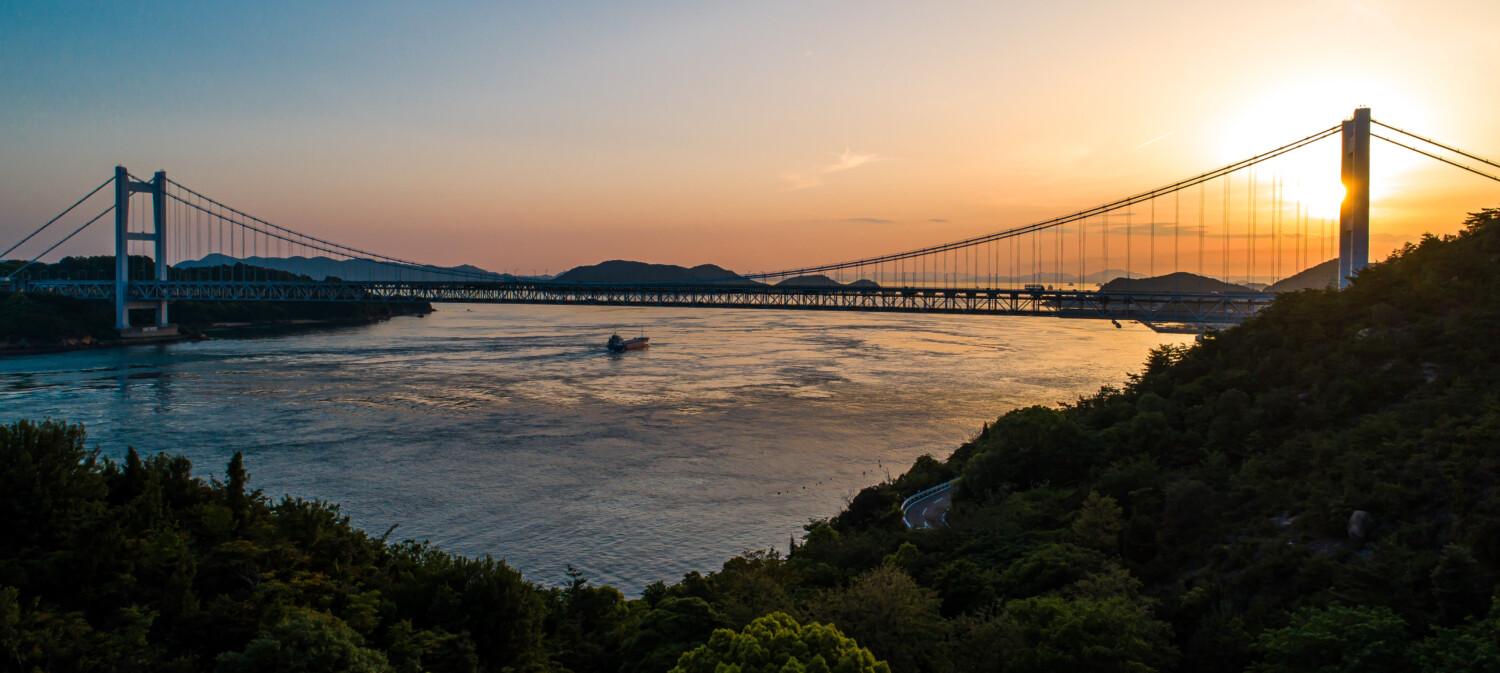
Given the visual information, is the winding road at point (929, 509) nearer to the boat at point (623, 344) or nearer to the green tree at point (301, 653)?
the green tree at point (301, 653)

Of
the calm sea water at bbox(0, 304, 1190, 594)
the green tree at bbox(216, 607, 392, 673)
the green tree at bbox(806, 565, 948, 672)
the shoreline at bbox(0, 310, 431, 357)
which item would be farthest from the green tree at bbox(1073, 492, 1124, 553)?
the shoreline at bbox(0, 310, 431, 357)

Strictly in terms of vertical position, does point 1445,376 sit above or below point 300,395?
above

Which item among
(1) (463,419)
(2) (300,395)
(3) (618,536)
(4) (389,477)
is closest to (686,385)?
(1) (463,419)

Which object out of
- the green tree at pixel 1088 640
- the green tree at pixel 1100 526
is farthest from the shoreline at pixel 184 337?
the green tree at pixel 1088 640

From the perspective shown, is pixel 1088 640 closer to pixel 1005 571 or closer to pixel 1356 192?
pixel 1005 571

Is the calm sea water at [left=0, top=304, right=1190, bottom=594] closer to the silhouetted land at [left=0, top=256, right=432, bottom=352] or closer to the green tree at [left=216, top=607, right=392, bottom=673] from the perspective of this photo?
the silhouetted land at [left=0, top=256, right=432, bottom=352]

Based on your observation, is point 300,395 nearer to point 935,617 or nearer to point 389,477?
point 389,477

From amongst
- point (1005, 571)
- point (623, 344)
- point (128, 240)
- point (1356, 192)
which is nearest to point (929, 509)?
point (1005, 571)
